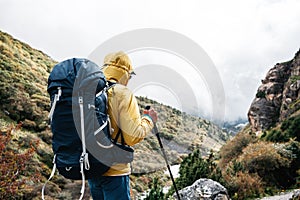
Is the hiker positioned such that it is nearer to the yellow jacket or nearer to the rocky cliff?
the yellow jacket

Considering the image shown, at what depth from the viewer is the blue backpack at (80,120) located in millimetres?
2051

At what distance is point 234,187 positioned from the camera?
10078mm

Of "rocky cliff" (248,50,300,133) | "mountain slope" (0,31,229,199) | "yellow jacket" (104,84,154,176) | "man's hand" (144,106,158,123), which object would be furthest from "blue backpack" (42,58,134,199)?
"rocky cliff" (248,50,300,133)

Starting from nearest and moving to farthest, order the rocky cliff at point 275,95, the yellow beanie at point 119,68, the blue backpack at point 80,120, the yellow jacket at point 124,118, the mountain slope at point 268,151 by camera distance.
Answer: the blue backpack at point 80,120 → the yellow jacket at point 124,118 → the yellow beanie at point 119,68 → the mountain slope at point 268,151 → the rocky cliff at point 275,95

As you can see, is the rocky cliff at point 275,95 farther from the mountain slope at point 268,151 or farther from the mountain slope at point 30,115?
the mountain slope at point 30,115

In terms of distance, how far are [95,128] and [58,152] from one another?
0.99 feet

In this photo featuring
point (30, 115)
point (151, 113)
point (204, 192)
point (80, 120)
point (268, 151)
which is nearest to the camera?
point (80, 120)

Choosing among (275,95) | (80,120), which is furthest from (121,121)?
(275,95)

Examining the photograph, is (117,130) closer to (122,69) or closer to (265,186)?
(122,69)

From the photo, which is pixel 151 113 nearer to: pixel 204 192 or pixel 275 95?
pixel 204 192

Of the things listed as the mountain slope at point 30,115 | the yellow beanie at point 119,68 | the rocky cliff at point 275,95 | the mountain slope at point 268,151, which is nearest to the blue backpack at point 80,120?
the yellow beanie at point 119,68

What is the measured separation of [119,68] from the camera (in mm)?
2420

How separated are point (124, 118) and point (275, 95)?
33192 millimetres

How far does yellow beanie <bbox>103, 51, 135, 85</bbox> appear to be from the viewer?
2.42 metres
